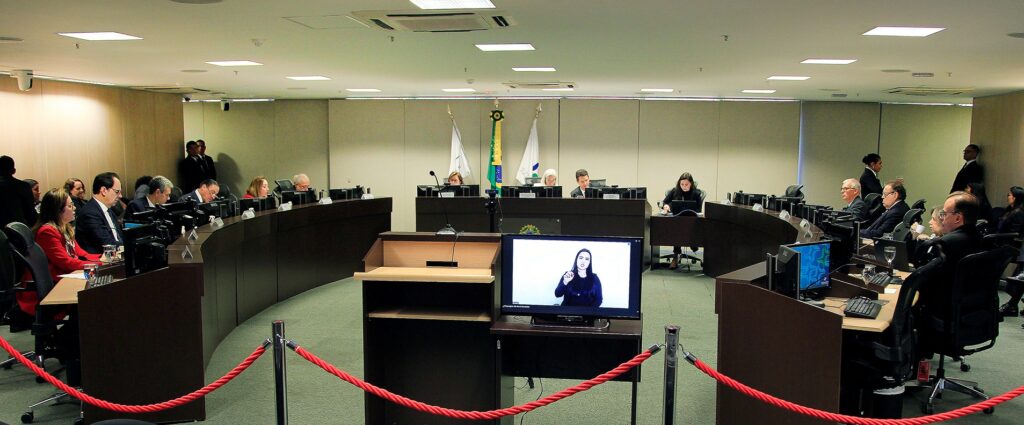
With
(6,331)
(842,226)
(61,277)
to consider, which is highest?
(842,226)

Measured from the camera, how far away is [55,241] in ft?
16.4

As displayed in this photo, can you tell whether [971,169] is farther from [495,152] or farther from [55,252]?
[55,252]

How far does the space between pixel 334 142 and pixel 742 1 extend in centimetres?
1097

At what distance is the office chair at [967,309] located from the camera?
4.18 m

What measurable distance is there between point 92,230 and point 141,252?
7.65ft

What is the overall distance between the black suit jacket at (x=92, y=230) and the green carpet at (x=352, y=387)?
88 cm

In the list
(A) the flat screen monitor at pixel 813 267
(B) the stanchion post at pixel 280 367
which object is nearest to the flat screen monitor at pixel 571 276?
(B) the stanchion post at pixel 280 367

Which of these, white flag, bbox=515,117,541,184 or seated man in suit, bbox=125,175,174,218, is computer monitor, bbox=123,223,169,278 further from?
white flag, bbox=515,117,541,184

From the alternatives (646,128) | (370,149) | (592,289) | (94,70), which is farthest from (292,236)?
(646,128)

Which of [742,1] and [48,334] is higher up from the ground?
[742,1]

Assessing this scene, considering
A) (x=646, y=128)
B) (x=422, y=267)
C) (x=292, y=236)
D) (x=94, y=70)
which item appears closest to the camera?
(x=422, y=267)

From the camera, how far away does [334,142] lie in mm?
14109

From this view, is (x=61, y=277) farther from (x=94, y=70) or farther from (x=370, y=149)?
(x=370, y=149)

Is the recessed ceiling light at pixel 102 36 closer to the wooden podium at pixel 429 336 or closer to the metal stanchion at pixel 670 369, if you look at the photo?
the wooden podium at pixel 429 336
